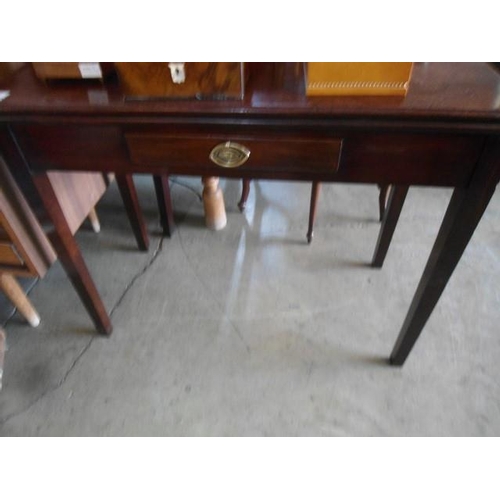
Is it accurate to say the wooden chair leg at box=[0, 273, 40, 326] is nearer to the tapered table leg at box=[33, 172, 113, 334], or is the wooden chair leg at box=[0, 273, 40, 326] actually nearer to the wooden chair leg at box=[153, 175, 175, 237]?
the tapered table leg at box=[33, 172, 113, 334]

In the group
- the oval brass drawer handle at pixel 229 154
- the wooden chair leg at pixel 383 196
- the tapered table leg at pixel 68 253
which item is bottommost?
the wooden chair leg at pixel 383 196

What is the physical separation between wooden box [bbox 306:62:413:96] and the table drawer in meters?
0.08

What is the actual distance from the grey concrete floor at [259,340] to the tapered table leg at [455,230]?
240mm

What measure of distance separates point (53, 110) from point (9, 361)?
0.87 metres

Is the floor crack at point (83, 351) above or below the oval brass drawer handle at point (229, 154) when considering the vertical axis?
below

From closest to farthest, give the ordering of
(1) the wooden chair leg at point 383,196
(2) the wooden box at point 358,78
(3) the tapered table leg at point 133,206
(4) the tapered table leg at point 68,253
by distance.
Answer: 1. (2) the wooden box at point 358,78
2. (4) the tapered table leg at point 68,253
3. (3) the tapered table leg at point 133,206
4. (1) the wooden chair leg at point 383,196

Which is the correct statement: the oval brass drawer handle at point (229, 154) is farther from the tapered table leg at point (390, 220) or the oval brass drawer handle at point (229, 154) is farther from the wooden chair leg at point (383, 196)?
the wooden chair leg at point (383, 196)

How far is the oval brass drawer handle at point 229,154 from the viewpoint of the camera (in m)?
0.65

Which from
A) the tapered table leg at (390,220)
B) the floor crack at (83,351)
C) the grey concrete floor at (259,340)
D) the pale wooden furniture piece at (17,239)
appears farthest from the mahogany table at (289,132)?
the floor crack at (83,351)

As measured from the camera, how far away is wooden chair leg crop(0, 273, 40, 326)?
108 centimetres

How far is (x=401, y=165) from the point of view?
2.13 feet

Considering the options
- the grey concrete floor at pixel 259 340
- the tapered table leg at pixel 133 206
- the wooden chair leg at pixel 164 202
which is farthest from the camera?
the wooden chair leg at pixel 164 202

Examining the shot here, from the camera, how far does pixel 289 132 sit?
2.05ft
